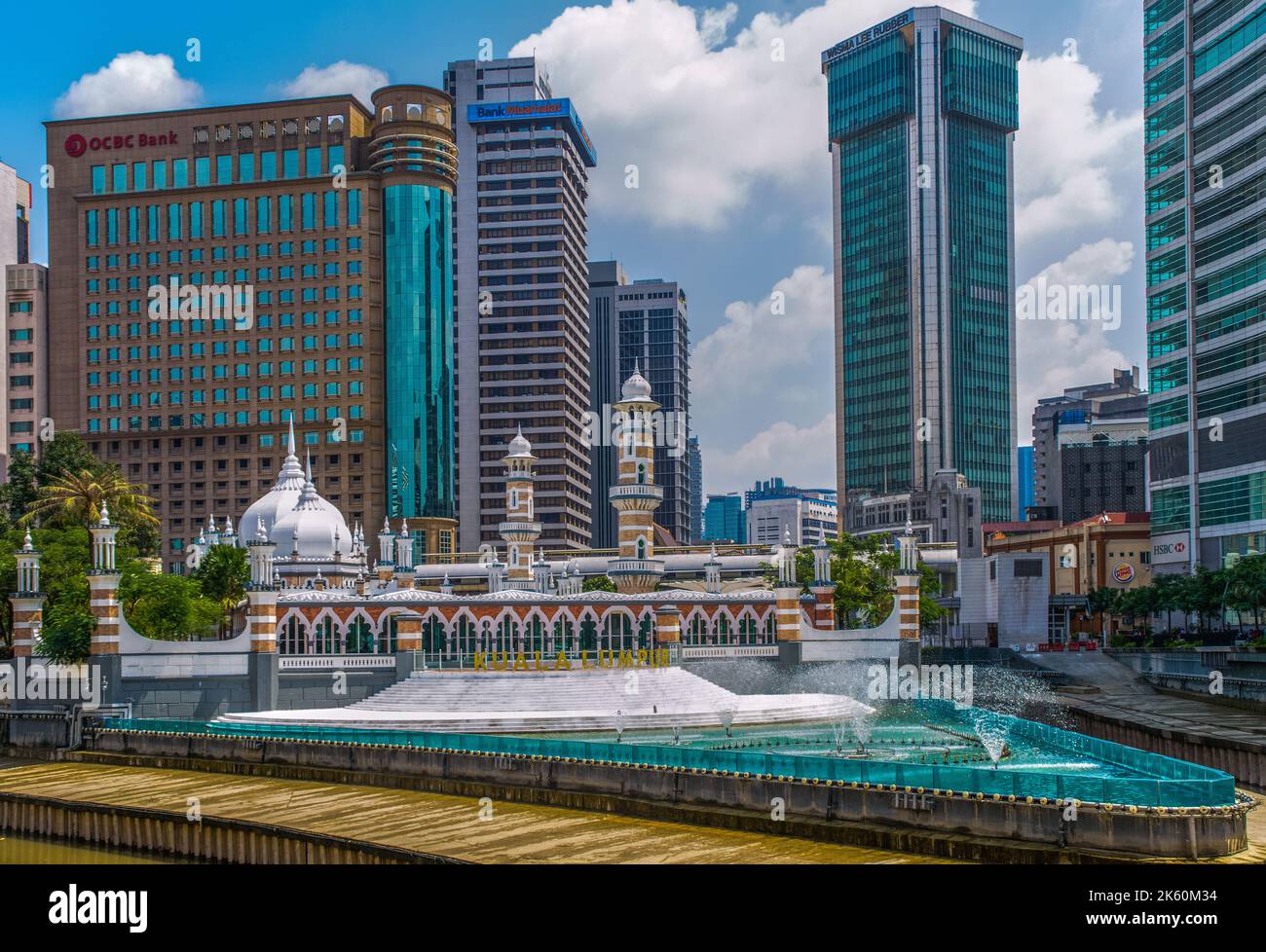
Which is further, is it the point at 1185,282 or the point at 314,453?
the point at 314,453

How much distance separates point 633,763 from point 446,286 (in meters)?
118

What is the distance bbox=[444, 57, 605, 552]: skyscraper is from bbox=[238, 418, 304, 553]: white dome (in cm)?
6450

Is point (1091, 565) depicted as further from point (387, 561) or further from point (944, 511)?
point (387, 561)

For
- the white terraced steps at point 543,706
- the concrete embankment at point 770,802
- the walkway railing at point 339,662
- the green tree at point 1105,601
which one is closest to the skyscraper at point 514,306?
the green tree at point 1105,601

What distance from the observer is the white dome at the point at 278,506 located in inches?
3572

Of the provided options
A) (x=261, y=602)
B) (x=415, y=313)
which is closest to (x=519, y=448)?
(x=261, y=602)

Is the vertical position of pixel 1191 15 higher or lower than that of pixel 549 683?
higher

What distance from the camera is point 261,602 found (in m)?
60.9

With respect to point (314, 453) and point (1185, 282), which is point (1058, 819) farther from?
point (314, 453)

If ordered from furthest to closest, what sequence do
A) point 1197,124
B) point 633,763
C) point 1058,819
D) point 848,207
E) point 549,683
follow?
point 848,207 < point 1197,124 < point 549,683 < point 633,763 < point 1058,819

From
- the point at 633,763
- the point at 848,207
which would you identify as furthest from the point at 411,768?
the point at 848,207

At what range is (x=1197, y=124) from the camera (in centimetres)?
10106

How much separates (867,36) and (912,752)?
160056 mm
